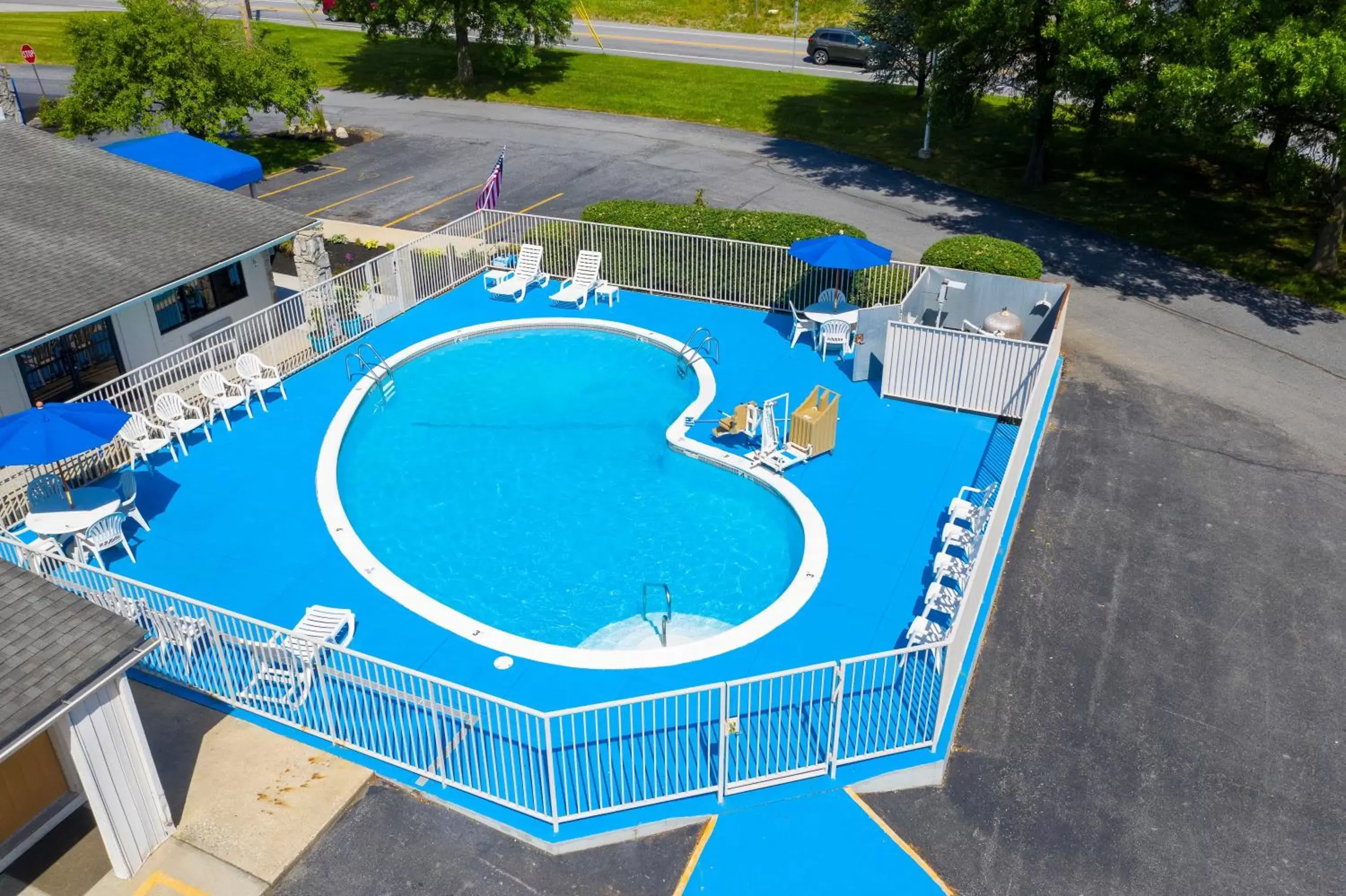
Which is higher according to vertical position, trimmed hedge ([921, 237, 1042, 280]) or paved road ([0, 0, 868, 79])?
paved road ([0, 0, 868, 79])

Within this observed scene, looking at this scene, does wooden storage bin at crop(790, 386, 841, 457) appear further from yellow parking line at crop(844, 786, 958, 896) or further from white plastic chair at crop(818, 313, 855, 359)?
yellow parking line at crop(844, 786, 958, 896)

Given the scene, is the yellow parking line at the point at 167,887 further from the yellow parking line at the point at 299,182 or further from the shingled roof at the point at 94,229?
the yellow parking line at the point at 299,182

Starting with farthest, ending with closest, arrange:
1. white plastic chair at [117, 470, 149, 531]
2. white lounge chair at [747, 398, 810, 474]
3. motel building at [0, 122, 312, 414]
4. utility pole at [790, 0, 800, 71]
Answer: utility pole at [790, 0, 800, 71], white lounge chair at [747, 398, 810, 474], motel building at [0, 122, 312, 414], white plastic chair at [117, 470, 149, 531]

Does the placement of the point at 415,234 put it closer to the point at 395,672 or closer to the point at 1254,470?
the point at 395,672

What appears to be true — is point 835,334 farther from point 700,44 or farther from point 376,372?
point 700,44

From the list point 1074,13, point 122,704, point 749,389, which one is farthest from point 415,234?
point 122,704

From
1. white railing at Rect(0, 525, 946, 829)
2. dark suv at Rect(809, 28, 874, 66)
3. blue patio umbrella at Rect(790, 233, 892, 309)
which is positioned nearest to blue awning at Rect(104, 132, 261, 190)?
blue patio umbrella at Rect(790, 233, 892, 309)

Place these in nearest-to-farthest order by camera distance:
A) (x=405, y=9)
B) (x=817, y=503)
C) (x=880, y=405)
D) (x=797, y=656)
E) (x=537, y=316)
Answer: (x=797, y=656) → (x=817, y=503) → (x=880, y=405) → (x=537, y=316) → (x=405, y=9)
